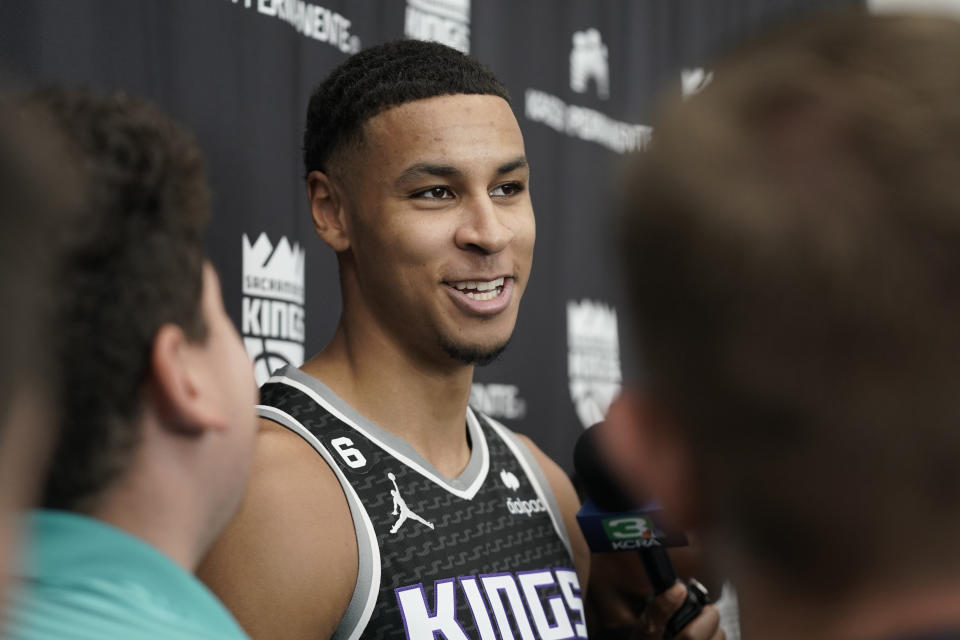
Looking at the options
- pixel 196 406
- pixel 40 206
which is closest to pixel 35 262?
pixel 40 206

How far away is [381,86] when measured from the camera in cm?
136

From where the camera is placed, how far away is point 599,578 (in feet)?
5.18

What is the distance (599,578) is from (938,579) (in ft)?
3.97

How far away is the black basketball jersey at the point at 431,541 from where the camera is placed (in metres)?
1.17

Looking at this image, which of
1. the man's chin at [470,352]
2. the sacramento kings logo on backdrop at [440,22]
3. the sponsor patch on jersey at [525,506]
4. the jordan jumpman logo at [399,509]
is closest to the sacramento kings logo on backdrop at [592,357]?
the sacramento kings logo on backdrop at [440,22]

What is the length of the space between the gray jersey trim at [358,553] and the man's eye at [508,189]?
1.28ft

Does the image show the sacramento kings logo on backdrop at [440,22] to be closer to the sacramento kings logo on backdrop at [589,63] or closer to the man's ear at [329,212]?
the sacramento kings logo on backdrop at [589,63]

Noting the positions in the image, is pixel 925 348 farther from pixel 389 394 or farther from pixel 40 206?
pixel 389 394

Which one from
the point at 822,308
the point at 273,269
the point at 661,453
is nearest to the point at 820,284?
the point at 822,308

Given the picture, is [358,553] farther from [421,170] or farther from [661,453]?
[661,453]

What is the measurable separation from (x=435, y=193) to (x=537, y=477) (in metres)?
0.42

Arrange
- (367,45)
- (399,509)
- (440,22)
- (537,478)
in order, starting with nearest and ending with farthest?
1. (399,509)
2. (537,478)
3. (367,45)
4. (440,22)

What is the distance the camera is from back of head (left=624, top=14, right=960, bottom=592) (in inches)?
15.3

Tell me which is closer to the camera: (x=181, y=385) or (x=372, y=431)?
(x=181, y=385)
